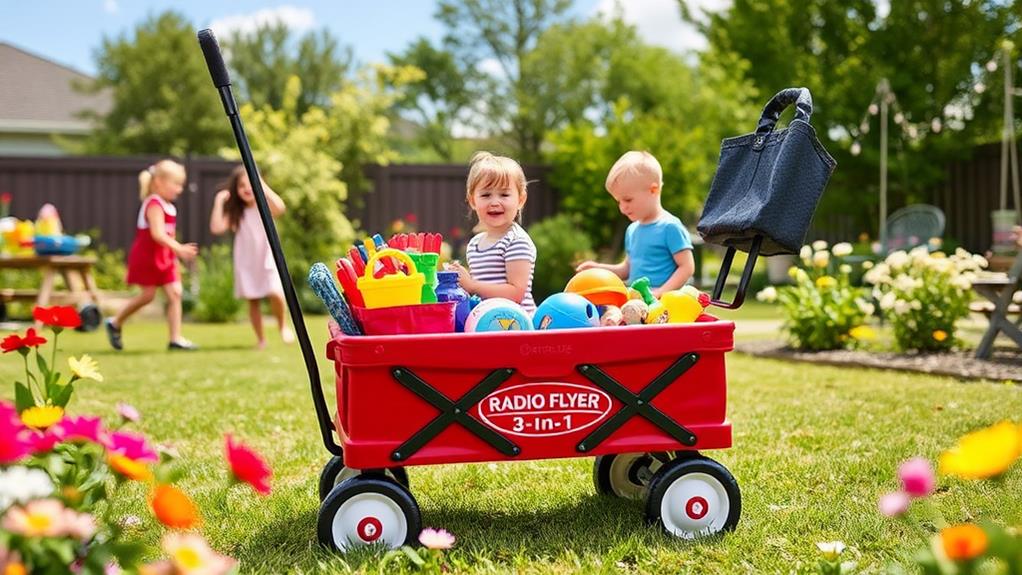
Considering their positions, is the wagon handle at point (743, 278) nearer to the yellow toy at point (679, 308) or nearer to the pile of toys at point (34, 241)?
the yellow toy at point (679, 308)

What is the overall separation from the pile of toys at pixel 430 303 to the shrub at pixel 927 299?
3.82m

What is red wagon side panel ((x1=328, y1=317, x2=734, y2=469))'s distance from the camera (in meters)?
2.42

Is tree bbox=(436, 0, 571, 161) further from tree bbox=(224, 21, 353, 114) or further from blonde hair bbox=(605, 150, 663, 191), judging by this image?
blonde hair bbox=(605, 150, 663, 191)

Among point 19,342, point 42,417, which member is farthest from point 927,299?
point 42,417

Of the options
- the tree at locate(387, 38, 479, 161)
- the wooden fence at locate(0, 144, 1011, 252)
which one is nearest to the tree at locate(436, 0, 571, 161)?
the tree at locate(387, 38, 479, 161)

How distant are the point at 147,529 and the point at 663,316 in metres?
1.48

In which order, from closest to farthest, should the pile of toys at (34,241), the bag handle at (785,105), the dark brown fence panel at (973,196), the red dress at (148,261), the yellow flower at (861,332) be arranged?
the bag handle at (785,105) → the yellow flower at (861,332) → the red dress at (148,261) → the pile of toys at (34,241) → the dark brown fence panel at (973,196)

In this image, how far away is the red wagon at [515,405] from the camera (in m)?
2.42

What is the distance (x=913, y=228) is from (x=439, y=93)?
2666 cm

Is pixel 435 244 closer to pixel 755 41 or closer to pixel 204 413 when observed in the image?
pixel 204 413

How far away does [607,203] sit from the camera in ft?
45.6

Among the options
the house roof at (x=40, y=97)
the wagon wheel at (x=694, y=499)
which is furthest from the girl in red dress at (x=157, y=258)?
the house roof at (x=40, y=97)

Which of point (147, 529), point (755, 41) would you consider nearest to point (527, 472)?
point (147, 529)

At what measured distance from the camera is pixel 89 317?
Result: 921cm
